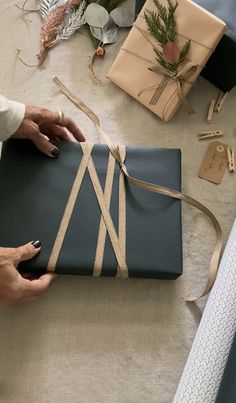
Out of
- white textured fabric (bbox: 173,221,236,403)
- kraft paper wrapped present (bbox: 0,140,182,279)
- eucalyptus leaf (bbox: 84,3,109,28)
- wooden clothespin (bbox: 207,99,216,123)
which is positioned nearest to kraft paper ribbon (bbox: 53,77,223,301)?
kraft paper wrapped present (bbox: 0,140,182,279)

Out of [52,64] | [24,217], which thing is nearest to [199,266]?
[24,217]

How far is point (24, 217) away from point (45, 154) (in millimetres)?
161

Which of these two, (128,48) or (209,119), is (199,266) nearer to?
(209,119)

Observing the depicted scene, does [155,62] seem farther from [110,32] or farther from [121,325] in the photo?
[121,325]

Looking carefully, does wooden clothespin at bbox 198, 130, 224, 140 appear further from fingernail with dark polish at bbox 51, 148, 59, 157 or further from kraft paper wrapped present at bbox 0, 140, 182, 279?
fingernail with dark polish at bbox 51, 148, 59, 157

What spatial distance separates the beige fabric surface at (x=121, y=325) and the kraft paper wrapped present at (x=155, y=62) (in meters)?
0.08

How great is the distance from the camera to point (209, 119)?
49.1 inches

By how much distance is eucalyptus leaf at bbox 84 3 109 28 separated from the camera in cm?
132

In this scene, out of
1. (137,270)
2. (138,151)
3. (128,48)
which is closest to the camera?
A: (137,270)

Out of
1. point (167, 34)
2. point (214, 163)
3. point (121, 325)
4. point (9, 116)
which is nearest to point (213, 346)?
point (121, 325)

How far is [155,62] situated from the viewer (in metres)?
1.20

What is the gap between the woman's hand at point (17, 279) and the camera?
917 millimetres

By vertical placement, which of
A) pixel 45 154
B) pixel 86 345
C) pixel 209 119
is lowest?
pixel 86 345

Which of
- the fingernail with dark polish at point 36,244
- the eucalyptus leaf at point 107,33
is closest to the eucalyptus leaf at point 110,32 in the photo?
the eucalyptus leaf at point 107,33
